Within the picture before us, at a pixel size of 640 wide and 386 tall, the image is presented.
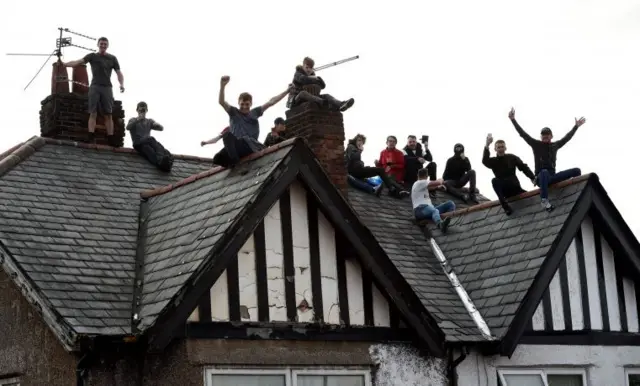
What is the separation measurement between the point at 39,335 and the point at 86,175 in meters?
4.00

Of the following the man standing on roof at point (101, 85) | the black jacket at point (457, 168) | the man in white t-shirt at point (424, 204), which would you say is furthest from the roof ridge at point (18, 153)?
the black jacket at point (457, 168)

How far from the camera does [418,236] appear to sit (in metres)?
19.1

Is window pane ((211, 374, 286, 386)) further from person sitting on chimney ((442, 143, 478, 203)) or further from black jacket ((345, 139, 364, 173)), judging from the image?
person sitting on chimney ((442, 143, 478, 203))

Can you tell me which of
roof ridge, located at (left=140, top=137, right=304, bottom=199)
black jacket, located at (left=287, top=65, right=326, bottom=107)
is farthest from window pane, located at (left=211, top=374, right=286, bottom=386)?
black jacket, located at (left=287, top=65, right=326, bottom=107)

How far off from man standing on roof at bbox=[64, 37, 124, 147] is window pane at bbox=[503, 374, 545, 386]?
728 cm

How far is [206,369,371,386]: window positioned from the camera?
13633 millimetres

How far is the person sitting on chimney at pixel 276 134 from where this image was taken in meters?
19.2

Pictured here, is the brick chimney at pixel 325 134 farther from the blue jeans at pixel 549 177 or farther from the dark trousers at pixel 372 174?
the blue jeans at pixel 549 177

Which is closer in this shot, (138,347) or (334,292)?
(138,347)

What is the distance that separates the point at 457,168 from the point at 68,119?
22.9 ft

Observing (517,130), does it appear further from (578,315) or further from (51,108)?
(51,108)

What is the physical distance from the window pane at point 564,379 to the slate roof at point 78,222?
5.88m

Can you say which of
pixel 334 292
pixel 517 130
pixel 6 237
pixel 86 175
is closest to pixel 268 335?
pixel 334 292

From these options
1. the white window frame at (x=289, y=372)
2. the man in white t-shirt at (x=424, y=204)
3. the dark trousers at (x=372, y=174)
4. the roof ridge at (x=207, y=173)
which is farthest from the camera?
the dark trousers at (x=372, y=174)
